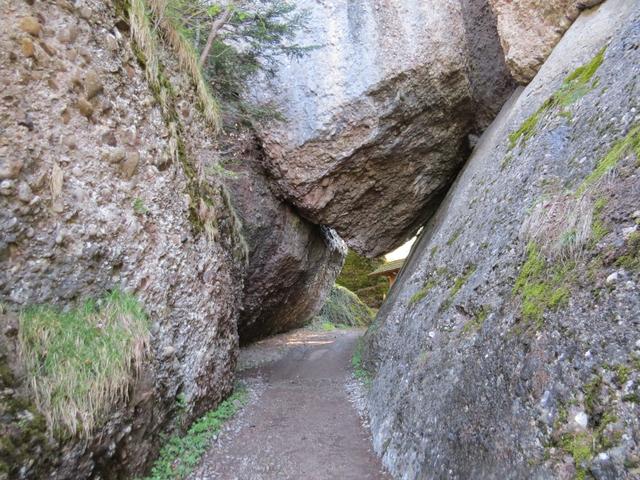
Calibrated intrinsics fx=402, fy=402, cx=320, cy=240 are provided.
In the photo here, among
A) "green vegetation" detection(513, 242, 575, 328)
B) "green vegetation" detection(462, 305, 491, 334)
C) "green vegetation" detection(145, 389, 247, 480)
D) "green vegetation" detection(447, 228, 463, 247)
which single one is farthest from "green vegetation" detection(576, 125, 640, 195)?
"green vegetation" detection(145, 389, 247, 480)

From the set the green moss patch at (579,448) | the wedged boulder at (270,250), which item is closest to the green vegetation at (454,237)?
the wedged boulder at (270,250)

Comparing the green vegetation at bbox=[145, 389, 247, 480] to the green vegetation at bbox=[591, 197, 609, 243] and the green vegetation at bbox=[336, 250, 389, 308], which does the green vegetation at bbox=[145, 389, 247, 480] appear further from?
the green vegetation at bbox=[336, 250, 389, 308]

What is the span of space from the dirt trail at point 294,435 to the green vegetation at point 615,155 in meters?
3.36

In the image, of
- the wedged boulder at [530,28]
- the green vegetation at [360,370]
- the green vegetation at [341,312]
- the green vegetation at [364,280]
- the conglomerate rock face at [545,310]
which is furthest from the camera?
the green vegetation at [364,280]

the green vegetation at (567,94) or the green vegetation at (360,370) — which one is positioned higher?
the green vegetation at (567,94)

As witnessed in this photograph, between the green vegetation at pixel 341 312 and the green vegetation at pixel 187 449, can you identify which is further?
the green vegetation at pixel 341 312

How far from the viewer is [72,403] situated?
3.22 m

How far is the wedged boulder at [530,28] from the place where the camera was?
6629 mm

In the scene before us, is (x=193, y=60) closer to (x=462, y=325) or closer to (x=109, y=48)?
(x=109, y=48)

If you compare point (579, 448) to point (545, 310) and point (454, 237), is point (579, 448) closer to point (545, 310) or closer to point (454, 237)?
point (545, 310)

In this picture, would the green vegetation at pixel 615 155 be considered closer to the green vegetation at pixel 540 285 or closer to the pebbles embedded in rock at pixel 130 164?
the green vegetation at pixel 540 285

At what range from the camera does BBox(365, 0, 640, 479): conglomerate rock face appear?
2193mm

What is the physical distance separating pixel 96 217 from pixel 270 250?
628 cm

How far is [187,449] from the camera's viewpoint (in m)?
4.71
